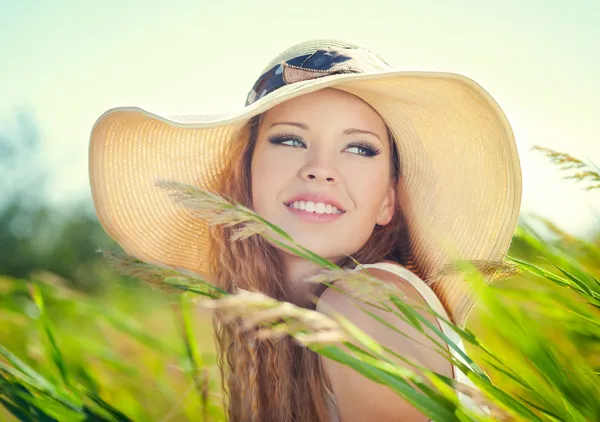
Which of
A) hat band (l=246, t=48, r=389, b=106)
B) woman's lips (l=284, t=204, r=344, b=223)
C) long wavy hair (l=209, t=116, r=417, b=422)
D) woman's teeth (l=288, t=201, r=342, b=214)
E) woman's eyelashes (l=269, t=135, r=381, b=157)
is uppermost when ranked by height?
hat band (l=246, t=48, r=389, b=106)

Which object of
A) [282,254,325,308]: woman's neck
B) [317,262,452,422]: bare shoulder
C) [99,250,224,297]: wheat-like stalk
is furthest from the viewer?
[282,254,325,308]: woman's neck

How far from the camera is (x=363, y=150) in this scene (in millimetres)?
2141

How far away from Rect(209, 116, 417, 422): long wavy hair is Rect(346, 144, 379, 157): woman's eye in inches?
6.7

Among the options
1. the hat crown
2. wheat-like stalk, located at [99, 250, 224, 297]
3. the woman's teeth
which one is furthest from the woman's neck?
wheat-like stalk, located at [99, 250, 224, 297]

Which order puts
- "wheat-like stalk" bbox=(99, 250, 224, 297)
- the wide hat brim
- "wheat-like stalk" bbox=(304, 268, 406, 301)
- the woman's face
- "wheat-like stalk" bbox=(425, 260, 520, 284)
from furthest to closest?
the woman's face → the wide hat brim → "wheat-like stalk" bbox=(425, 260, 520, 284) → "wheat-like stalk" bbox=(99, 250, 224, 297) → "wheat-like stalk" bbox=(304, 268, 406, 301)

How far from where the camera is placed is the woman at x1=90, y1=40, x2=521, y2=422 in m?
1.95

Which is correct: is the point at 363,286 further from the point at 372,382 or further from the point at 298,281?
the point at 298,281

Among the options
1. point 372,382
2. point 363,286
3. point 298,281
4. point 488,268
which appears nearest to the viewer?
point 363,286

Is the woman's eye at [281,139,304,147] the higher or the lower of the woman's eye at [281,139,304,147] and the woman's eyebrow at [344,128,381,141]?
the lower

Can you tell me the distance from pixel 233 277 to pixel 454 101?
101cm

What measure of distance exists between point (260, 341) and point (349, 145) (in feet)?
2.36

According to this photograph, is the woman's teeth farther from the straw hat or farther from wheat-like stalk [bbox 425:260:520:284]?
wheat-like stalk [bbox 425:260:520:284]

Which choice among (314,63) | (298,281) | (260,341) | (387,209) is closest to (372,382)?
(260,341)

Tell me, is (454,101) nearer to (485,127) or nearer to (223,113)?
(485,127)
